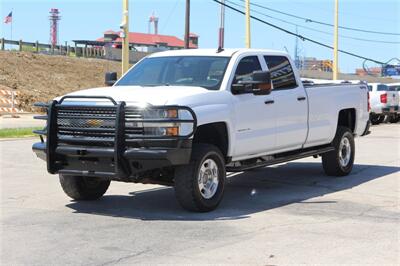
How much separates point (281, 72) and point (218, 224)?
10.9ft

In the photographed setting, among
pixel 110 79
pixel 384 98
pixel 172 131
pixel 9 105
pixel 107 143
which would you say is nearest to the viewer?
pixel 172 131

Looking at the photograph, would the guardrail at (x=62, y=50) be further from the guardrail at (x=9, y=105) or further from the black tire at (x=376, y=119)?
the black tire at (x=376, y=119)

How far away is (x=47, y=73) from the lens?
180 feet

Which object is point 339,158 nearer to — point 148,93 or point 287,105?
point 287,105

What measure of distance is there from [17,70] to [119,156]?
46.4m

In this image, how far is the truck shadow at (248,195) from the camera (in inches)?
311

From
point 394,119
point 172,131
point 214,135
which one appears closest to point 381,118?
point 394,119

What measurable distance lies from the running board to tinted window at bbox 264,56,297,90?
1031 millimetres

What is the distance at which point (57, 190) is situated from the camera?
966 cm

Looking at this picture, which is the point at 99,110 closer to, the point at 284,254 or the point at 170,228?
the point at 170,228

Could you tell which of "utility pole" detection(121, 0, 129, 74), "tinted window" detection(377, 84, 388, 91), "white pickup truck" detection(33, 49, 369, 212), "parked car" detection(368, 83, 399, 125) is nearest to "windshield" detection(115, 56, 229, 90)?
"white pickup truck" detection(33, 49, 369, 212)

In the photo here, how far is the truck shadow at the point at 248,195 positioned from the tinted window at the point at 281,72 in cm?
158

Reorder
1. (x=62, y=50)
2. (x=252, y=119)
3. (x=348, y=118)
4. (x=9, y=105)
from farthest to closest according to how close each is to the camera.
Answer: (x=62, y=50) < (x=9, y=105) < (x=348, y=118) < (x=252, y=119)

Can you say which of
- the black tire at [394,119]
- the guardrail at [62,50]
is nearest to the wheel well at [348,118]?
the black tire at [394,119]
